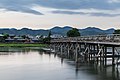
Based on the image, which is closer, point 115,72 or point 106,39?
point 115,72

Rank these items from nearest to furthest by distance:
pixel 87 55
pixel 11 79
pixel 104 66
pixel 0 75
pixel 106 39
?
pixel 11 79
pixel 0 75
pixel 106 39
pixel 104 66
pixel 87 55

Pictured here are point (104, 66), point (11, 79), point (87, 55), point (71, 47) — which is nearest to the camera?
point (11, 79)

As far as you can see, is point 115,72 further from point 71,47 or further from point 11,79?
point 71,47

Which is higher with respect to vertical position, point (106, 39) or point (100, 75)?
point (106, 39)

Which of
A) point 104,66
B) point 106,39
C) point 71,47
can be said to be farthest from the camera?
point 71,47

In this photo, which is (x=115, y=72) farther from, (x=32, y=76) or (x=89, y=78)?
(x=32, y=76)

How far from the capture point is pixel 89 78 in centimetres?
3716

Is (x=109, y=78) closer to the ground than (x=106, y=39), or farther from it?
closer to the ground

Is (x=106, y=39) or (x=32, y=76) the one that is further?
(x=106, y=39)

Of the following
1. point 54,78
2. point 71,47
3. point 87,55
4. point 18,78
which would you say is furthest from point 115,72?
point 71,47

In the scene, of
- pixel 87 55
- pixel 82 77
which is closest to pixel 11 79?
pixel 82 77

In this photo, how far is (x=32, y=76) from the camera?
3797cm

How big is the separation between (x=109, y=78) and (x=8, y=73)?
12584mm

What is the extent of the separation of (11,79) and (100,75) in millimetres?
10573
